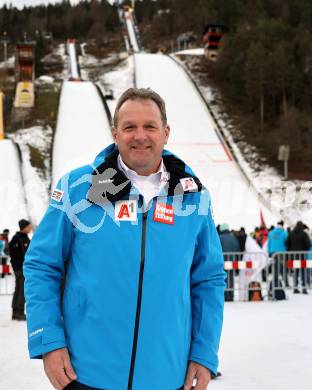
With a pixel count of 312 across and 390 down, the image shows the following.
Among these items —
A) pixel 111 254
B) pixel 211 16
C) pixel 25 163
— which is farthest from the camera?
pixel 211 16

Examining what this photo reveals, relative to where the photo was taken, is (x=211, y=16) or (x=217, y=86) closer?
(x=217, y=86)

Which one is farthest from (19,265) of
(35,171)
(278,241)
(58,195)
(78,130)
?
(78,130)

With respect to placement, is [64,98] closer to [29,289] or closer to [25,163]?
[25,163]

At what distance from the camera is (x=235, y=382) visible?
5340 mm

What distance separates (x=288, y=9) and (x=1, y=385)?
55671 millimetres

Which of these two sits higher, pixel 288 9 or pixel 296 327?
pixel 288 9

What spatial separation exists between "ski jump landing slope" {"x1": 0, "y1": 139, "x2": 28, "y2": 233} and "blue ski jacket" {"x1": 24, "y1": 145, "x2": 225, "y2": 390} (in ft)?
63.6

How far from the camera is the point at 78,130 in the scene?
122ft

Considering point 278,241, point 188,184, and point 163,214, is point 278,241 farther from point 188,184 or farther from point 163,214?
point 163,214

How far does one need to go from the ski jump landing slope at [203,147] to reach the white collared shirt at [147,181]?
809 inches

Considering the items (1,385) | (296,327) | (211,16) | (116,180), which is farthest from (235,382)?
(211,16)

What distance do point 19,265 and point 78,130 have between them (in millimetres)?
28929

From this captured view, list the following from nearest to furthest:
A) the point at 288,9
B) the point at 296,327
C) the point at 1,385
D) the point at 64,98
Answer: the point at 1,385
the point at 296,327
the point at 64,98
the point at 288,9

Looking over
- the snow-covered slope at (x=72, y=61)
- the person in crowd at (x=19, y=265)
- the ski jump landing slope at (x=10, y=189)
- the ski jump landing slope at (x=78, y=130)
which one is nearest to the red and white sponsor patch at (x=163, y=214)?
the person in crowd at (x=19, y=265)
